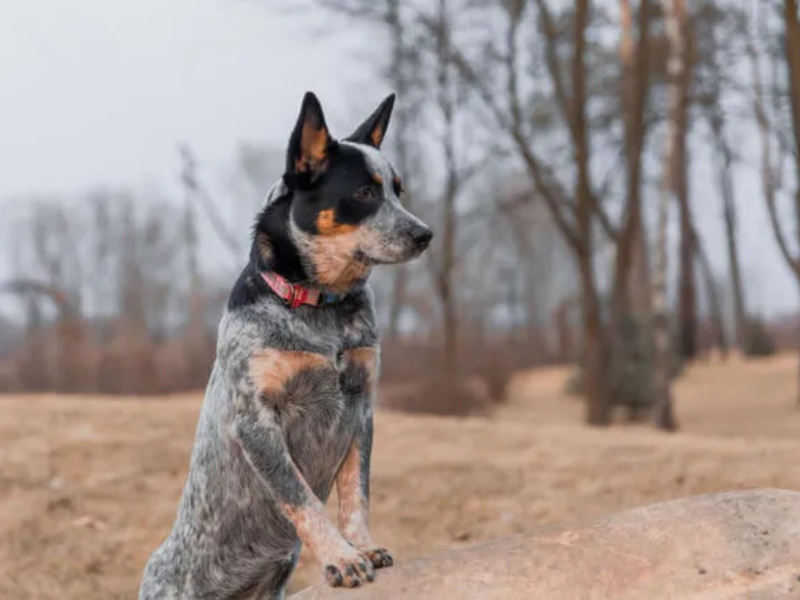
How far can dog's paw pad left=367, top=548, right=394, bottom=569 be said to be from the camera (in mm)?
2795

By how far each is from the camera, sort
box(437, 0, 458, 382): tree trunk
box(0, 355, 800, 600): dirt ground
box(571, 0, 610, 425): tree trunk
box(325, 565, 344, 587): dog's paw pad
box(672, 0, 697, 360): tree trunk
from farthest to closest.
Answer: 1. box(672, 0, 697, 360): tree trunk
2. box(437, 0, 458, 382): tree trunk
3. box(571, 0, 610, 425): tree trunk
4. box(0, 355, 800, 600): dirt ground
5. box(325, 565, 344, 587): dog's paw pad

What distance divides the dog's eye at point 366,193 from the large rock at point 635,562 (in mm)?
1079

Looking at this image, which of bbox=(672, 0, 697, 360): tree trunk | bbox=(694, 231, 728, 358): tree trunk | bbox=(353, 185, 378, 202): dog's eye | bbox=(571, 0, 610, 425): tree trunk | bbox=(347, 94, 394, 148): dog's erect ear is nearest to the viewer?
bbox=(353, 185, 378, 202): dog's eye

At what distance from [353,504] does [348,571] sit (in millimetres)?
275

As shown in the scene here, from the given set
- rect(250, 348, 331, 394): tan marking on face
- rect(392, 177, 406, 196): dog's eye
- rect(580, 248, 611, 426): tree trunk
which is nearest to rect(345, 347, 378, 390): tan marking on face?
rect(250, 348, 331, 394): tan marking on face

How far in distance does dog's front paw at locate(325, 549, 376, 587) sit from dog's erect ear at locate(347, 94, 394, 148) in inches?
49.3

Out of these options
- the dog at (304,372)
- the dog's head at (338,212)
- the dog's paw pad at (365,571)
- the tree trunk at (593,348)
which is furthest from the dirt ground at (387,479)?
the dog's head at (338,212)

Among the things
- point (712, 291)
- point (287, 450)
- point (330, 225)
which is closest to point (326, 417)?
point (287, 450)

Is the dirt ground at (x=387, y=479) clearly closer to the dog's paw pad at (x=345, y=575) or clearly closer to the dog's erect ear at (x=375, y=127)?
the dog's paw pad at (x=345, y=575)

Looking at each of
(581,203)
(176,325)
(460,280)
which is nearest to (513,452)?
(581,203)

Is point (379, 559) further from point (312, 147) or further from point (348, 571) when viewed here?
point (312, 147)

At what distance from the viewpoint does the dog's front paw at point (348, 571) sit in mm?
2627

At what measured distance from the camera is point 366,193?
2.74 metres

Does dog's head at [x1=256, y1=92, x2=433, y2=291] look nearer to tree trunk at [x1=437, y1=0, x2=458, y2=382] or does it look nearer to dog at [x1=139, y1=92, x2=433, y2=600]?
dog at [x1=139, y1=92, x2=433, y2=600]
